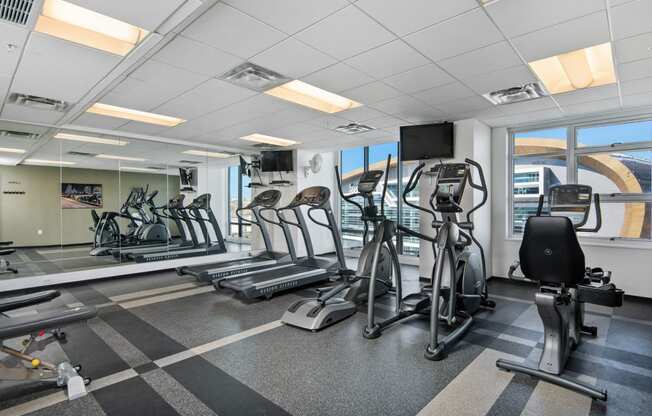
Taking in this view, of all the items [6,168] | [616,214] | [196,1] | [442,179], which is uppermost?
[196,1]

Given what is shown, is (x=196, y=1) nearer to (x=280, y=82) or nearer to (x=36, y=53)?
(x=280, y=82)

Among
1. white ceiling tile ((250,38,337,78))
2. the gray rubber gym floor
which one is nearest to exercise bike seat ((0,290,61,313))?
the gray rubber gym floor

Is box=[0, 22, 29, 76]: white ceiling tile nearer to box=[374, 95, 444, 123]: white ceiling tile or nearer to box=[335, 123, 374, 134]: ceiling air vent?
box=[374, 95, 444, 123]: white ceiling tile

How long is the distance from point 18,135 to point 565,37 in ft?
23.8

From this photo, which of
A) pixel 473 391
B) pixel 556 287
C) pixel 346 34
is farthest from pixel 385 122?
pixel 473 391

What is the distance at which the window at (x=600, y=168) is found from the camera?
15.0 ft

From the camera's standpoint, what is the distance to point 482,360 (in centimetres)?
273

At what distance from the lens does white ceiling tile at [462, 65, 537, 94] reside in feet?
11.1

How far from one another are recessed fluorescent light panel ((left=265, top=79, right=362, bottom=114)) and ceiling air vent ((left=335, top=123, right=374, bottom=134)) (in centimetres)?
84

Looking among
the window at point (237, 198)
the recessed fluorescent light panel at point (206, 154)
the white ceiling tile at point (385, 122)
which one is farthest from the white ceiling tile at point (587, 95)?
the window at point (237, 198)

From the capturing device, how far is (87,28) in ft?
9.00

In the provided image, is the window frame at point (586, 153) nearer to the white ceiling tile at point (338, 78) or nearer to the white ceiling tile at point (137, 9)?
the white ceiling tile at point (338, 78)

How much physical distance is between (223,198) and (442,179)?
20.5 feet

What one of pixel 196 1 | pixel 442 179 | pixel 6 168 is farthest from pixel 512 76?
pixel 6 168
